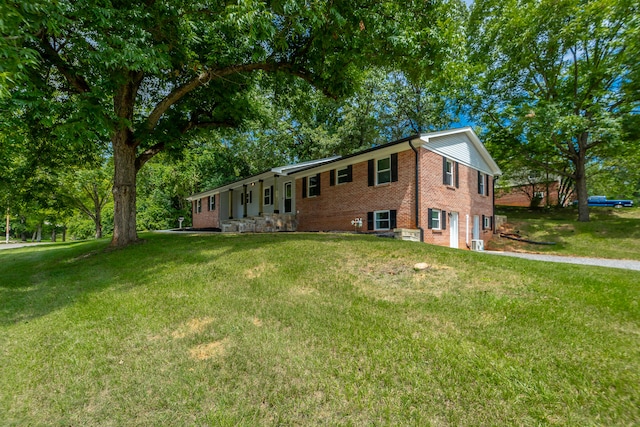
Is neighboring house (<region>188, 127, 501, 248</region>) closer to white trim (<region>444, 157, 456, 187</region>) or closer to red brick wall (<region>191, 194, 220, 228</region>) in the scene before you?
white trim (<region>444, 157, 456, 187</region>)

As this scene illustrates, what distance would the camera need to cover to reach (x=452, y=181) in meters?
14.5

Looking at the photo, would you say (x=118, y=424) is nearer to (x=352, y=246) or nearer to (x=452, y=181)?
(x=352, y=246)

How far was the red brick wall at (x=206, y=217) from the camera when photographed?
82.4 feet

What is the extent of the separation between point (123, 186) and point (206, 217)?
17844 mm

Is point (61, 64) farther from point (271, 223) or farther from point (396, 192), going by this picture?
point (396, 192)

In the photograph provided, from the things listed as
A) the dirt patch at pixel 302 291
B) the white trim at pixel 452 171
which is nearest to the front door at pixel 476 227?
the white trim at pixel 452 171

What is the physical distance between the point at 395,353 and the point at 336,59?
860 centimetres

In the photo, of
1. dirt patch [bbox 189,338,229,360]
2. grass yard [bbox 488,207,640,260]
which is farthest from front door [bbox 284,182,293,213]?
dirt patch [bbox 189,338,229,360]

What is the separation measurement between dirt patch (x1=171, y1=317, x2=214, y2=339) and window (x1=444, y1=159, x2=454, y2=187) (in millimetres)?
12525

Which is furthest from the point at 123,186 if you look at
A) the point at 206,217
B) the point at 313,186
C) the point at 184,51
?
the point at 206,217

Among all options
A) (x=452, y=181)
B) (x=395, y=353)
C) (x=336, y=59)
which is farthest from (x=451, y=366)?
(x=452, y=181)

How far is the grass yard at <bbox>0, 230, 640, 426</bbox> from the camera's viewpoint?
8.37 ft

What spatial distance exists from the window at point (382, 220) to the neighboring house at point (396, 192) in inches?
1.8

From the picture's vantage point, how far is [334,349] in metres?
3.34
